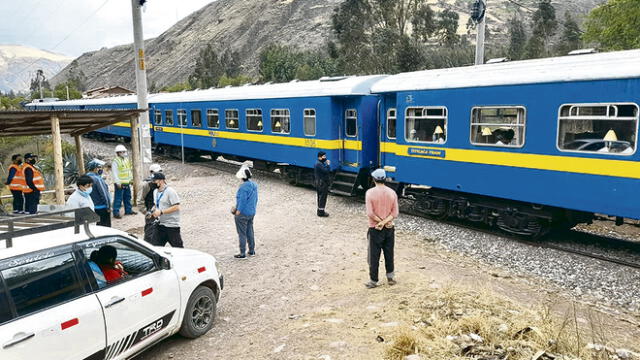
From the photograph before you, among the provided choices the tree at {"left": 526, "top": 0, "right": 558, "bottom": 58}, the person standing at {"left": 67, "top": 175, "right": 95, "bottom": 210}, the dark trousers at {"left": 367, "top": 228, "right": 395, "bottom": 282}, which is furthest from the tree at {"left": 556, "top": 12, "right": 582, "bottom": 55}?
the person standing at {"left": 67, "top": 175, "right": 95, "bottom": 210}

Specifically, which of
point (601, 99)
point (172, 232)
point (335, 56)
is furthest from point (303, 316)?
point (335, 56)

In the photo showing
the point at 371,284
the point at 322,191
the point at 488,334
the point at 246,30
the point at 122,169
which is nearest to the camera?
the point at 488,334

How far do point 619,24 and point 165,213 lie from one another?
2550 centimetres

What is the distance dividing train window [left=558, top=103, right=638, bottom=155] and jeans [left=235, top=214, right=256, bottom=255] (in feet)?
19.2

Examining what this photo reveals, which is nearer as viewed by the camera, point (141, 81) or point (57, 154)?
point (57, 154)

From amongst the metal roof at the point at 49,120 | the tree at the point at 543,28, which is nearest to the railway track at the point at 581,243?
the metal roof at the point at 49,120

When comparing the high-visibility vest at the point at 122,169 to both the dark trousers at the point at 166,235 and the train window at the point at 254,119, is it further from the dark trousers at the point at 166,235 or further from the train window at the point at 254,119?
the train window at the point at 254,119

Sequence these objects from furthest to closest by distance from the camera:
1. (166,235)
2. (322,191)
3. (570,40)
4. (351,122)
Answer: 1. (570,40)
2. (351,122)
3. (322,191)
4. (166,235)

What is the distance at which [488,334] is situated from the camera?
511 centimetres

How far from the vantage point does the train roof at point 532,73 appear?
7.88 m

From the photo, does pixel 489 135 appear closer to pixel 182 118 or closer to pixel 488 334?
pixel 488 334

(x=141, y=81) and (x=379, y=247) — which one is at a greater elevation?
(x=141, y=81)

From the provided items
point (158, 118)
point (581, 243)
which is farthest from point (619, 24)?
point (158, 118)

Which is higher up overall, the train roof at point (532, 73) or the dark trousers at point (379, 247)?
the train roof at point (532, 73)
